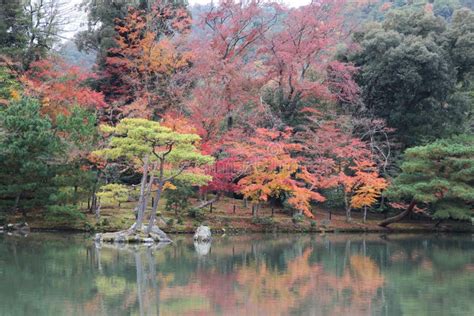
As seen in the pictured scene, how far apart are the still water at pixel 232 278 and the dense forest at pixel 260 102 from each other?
13.6 feet

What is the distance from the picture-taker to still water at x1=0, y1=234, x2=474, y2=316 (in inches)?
433

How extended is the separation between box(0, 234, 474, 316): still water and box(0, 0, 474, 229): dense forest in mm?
4145

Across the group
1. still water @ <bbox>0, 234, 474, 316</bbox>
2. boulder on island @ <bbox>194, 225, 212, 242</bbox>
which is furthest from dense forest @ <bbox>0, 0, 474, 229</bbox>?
still water @ <bbox>0, 234, 474, 316</bbox>

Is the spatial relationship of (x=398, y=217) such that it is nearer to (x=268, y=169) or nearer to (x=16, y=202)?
(x=268, y=169)

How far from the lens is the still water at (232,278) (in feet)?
36.1

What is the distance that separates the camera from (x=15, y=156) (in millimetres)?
24172

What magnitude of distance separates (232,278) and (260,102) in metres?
16.7

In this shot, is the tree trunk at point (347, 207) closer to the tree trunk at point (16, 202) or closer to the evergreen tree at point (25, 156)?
the evergreen tree at point (25, 156)

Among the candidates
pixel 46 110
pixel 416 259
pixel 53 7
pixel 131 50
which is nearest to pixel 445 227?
pixel 416 259

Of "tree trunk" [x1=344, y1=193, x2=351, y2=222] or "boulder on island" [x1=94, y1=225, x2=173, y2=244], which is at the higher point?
"tree trunk" [x1=344, y1=193, x2=351, y2=222]

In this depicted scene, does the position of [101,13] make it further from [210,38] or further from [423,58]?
Result: [423,58]

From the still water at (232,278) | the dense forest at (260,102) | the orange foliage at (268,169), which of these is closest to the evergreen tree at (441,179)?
the dense forest at (260,102)

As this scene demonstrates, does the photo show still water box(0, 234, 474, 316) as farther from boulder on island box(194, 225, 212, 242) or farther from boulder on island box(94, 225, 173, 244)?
boulder on island box(94, 225, 173, 244)

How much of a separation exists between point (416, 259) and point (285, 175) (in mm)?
9181
